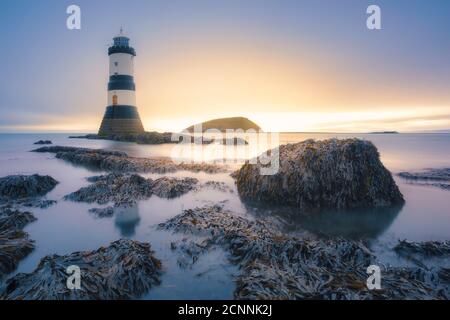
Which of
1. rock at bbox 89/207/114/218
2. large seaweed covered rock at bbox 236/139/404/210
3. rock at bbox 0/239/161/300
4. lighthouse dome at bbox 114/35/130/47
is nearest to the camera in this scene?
rock at bbox 0/239/161/300

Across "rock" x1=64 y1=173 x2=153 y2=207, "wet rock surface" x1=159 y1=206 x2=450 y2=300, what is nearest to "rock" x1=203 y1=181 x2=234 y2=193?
"rock" x1=64 y1=173 x2=153 y2=207

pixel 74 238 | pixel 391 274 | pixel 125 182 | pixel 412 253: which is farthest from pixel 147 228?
pixel 412 253

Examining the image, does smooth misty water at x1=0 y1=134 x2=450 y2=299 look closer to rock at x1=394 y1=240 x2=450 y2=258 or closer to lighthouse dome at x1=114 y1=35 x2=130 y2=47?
rock at x1=394 y1=240 x2=450 y2=258

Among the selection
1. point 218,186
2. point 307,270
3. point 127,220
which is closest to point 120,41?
point 218,186

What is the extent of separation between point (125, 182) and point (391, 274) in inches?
363

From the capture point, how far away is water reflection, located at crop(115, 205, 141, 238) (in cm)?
695

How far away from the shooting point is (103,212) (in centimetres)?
815

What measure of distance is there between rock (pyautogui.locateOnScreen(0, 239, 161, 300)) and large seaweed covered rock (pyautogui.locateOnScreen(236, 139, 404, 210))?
5.47 m

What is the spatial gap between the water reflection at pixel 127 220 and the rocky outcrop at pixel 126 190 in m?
0.53

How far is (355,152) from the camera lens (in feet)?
31.8

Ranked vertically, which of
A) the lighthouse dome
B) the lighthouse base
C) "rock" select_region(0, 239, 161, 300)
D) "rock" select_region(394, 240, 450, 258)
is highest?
the lighthouse dome

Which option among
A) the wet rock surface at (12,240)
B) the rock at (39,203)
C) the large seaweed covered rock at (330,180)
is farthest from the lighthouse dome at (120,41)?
the large seaweed covered rock at (330,180)

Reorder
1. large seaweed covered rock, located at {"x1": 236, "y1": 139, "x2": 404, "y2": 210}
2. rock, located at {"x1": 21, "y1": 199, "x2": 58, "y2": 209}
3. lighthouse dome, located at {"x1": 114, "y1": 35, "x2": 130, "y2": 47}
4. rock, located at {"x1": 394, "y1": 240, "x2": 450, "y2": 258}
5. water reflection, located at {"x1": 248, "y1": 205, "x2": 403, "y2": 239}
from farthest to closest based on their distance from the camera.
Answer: lighthouse dome, located at {"x1": 114, "y1": 35, "x2": 130, "y2": 47}, large seaweed covered rock, located at {"x1": 236, "y1": 139, "x2": 404, "y2": 210}, rock, located at {"x1": 21, "y1": 199, "x2": 58, "y2": 209}, water reflection, located at {"x1": 248, "y1": 205, "x2": 403, "y2": 239}, rock, located at {"x1": 394, "y1": 240, "x2": 450, "y2": 258}

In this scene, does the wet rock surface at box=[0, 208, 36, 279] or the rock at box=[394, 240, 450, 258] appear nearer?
the wet rock surface at box=[0, 208, 36, 279]
